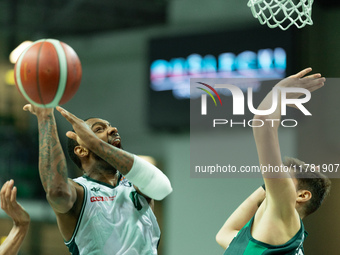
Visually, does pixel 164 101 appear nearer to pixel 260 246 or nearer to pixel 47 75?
pixel 47 75

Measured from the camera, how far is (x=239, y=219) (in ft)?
11.0

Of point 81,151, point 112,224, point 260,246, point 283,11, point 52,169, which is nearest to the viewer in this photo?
point 260,246

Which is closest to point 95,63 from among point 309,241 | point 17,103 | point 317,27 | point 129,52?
point 129,52

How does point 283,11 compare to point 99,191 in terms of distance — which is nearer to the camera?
point 99,191

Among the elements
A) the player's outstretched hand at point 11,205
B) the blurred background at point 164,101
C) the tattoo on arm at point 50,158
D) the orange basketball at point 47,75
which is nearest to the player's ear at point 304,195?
the tattoo on arm at point 50,158

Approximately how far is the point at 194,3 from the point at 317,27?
5.19 ft

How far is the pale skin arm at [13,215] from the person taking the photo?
316 cm

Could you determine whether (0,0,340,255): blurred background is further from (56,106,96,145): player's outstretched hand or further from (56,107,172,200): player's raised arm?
(56,106,96,145): player's outstretched hand

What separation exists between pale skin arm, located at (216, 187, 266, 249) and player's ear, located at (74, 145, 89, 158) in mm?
906

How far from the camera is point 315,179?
308 centimetres

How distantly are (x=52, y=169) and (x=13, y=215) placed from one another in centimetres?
38

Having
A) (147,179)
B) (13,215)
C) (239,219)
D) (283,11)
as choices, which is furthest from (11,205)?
(283,11)

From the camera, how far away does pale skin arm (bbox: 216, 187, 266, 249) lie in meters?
3.32

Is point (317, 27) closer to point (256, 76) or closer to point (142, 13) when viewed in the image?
point (256, 76)
